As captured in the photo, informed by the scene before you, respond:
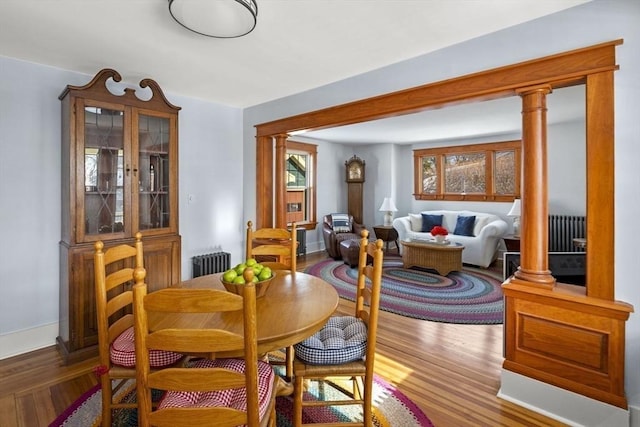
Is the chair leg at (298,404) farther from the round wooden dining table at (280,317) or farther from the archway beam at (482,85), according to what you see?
the archway beam at (482,85)

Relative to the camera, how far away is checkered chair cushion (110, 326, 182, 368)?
63.0 inches

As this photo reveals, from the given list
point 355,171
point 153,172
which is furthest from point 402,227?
point 153,172

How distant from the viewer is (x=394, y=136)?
6273 mm

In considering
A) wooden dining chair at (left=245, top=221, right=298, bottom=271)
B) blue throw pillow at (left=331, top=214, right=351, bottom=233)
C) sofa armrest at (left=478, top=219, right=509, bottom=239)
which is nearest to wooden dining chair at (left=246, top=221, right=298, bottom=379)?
wooden dining chair at (left=245, top=221, right=298, bottom=271)

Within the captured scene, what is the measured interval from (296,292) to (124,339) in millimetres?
942

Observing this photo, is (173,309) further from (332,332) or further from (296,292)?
(332,332)

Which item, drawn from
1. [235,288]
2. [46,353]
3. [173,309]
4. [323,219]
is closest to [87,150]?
[46,353]

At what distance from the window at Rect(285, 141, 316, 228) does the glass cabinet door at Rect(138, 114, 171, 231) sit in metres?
3.29

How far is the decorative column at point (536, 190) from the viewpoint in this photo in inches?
79.8

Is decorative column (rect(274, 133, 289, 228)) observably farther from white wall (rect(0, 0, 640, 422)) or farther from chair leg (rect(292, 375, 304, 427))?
chair leg (rect(292, 375, 304, 427))

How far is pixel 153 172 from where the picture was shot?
315 cm

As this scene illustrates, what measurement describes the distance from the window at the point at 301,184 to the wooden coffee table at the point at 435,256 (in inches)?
90.5

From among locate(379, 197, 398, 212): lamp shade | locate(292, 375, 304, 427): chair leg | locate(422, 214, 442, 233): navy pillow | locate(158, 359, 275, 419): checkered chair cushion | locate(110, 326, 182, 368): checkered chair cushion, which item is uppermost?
locate(379, 197, 398, 212): lamp shade

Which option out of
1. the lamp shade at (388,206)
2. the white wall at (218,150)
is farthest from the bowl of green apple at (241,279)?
the lamp shade at (388,206)
